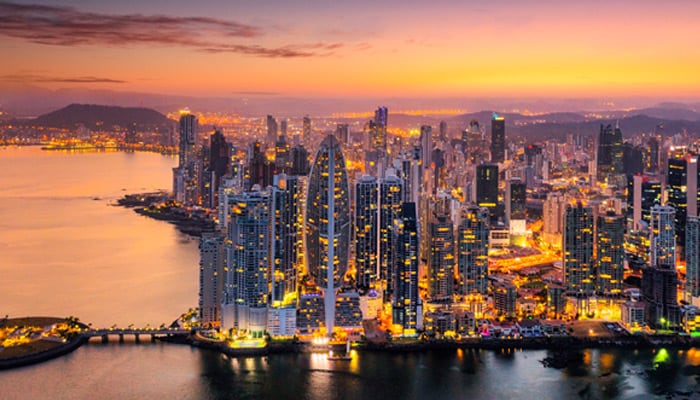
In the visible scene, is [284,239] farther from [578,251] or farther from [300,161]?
[300,161]

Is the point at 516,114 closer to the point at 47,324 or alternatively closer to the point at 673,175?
the point at 673,175

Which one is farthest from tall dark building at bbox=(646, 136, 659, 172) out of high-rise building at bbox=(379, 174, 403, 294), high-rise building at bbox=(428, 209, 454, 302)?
high-rise building at bbox=(428, 209, 454, 302)

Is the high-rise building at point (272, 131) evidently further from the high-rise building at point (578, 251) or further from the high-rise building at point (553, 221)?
the high-rise building at point (578, 251)

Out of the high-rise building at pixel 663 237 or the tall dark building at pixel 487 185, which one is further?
the tall dark building at pixel 487 185

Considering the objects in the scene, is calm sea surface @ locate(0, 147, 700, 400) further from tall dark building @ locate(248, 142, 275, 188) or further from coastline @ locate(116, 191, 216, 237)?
tall dark building @ locate(248, 142, 275, 188)

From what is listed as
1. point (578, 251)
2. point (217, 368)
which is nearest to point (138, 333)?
point (217, 368)

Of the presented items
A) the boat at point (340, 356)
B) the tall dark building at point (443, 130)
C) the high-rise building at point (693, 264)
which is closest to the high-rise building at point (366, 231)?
the boat at point (340, 356)

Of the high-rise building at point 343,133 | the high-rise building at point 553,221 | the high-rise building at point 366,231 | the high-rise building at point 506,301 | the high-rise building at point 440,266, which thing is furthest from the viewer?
the high-rise building at point 343,133
